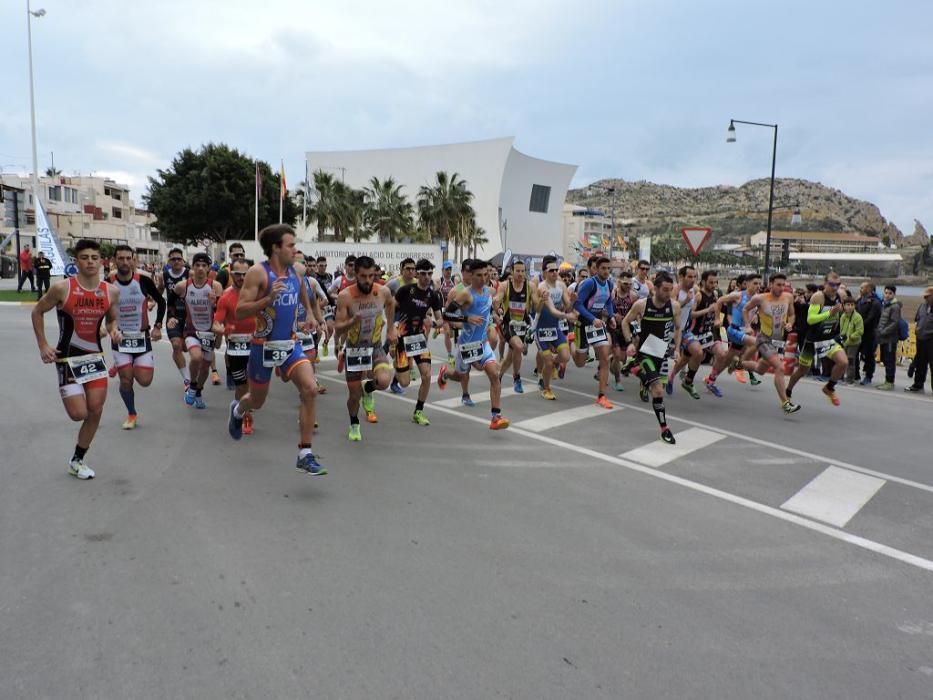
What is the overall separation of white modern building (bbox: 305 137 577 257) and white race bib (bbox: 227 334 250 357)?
72862mm

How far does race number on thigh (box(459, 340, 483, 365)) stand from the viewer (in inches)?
323

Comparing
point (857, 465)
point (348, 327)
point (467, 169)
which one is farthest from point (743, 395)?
point (467, 169)

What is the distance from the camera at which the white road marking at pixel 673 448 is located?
22.0 feet

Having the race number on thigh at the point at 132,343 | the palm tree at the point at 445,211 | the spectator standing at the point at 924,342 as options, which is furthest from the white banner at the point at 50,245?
the palm tree at the point at 445,211

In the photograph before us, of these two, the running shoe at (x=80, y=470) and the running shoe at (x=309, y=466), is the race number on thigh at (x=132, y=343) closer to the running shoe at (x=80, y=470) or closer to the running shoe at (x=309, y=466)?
the running shoe at (x=80, y=470)

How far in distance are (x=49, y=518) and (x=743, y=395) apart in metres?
9.74

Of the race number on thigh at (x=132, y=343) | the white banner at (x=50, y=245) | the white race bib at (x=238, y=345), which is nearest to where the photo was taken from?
the race number on thigh at (x=132, y=343)

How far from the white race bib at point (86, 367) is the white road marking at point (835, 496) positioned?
19.0 feet

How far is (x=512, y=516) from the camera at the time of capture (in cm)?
493

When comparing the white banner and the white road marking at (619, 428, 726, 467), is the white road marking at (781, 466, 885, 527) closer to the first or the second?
the white road marking at (619, 428, 726, 467)

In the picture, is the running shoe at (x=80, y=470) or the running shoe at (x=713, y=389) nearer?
the running shoe at (x=80, y=470)

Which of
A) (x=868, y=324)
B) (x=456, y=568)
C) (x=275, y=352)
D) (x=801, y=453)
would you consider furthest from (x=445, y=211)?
(x=456, y=568)

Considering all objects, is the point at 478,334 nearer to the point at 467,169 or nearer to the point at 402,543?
the point at 402,543

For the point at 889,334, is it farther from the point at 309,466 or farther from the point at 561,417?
the point at 309,466
